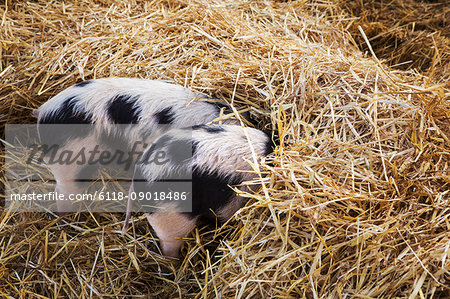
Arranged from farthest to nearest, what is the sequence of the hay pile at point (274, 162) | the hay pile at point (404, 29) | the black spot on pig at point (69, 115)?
the hay pile at point (404, 29), the black spot on pig at point (69, 115), the hay pile at point (274, 162)

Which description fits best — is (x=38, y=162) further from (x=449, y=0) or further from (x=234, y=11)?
(x=449, y=0)

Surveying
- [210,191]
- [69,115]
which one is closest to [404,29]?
[210,191]

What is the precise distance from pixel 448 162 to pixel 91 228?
1638 mm

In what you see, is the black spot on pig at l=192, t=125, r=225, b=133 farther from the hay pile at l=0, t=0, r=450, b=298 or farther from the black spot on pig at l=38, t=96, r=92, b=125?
the black spot on pig at l=38, t=96, r=92, b=125

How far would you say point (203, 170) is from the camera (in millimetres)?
1751

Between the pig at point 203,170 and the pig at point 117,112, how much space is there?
0.21m

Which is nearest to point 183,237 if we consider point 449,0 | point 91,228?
point 91,228

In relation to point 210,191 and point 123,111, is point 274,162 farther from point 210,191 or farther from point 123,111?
point 123,111

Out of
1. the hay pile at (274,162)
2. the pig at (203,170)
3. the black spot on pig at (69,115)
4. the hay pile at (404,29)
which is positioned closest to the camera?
the hay pile at (274,162)

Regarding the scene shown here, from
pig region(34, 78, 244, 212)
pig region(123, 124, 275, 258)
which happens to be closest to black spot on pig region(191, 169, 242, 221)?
pig region(123, 124, 275, 258)

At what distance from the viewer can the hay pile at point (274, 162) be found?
1602 millimetres

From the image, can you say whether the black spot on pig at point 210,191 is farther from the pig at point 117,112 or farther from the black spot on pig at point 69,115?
the black spot on pig at point 69,115

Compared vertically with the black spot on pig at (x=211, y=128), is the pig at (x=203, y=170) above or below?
below

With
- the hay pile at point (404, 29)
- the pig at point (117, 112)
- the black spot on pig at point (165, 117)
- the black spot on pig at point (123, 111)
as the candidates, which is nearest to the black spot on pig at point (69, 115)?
the pig at point (117, 112)
